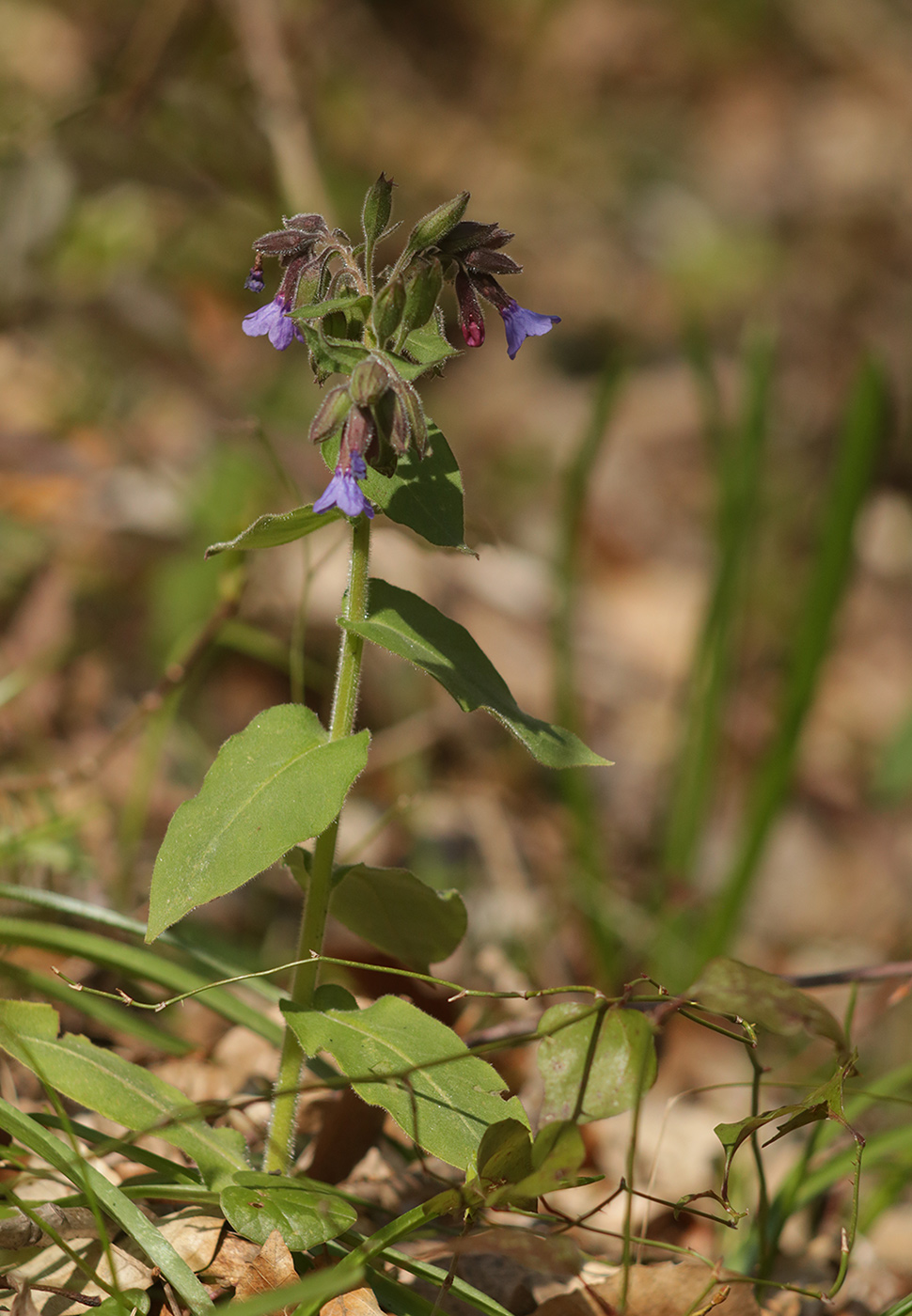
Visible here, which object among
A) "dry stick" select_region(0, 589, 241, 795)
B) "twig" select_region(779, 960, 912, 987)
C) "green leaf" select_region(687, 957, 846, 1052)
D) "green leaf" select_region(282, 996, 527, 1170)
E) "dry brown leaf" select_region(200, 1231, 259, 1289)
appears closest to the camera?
"green leaf" select_region(687, 957, 846, 1052)

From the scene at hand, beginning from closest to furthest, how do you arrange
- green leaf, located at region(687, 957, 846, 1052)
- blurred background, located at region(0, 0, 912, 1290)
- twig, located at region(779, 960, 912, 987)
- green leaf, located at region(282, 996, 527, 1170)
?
green leaf, located at region(687, 957, 846, 1052)
green leaf, located at region(282, 996, 527, 1170)
twig, located at region(779, 960, 912, 987)
blurred background, located at region(0, 0, 912, 1290)

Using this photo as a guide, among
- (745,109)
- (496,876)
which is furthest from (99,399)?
(745,109)

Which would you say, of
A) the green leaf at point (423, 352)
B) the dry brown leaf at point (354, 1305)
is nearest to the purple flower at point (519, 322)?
the green leaf at point (423, 352)

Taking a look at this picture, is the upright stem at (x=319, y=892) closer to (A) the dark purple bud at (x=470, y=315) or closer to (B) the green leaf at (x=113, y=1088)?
(B) the green leaf at (x=113, y=1088)

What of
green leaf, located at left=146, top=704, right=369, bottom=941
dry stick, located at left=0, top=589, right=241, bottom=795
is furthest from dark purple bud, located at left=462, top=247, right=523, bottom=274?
dry stick, located at left=0, top=589, right=241, bottom=795

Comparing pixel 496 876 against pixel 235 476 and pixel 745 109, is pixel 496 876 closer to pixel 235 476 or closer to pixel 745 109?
pixel 235 476

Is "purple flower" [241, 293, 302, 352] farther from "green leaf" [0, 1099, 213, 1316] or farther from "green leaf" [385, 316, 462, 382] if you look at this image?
"green leaf" [0, 1099, 213, 1316]
